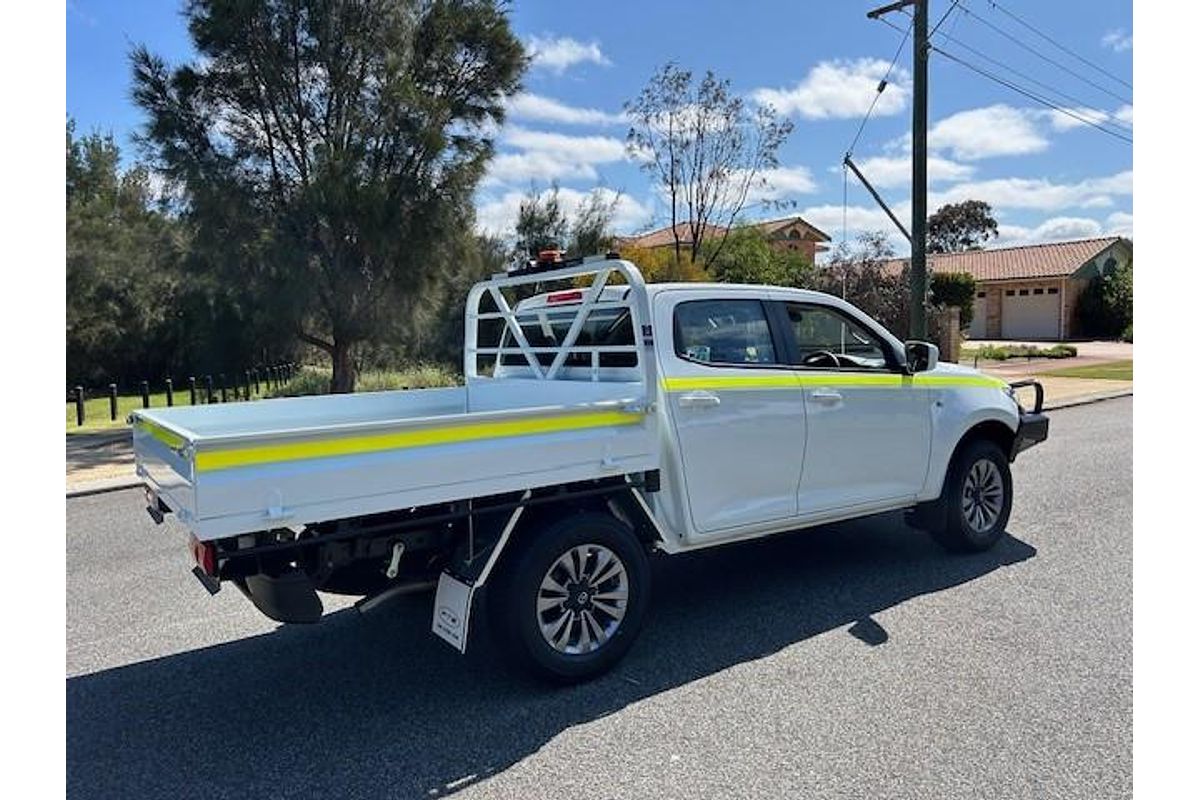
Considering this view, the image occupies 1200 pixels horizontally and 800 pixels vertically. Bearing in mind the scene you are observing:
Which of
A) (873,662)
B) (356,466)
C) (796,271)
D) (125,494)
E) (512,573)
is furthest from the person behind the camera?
(796,271)

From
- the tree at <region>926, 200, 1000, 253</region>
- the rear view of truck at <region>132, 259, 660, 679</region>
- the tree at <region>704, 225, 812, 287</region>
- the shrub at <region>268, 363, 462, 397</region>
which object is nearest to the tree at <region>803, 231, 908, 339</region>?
the tree at <region>704, 225, 812, 287</region>

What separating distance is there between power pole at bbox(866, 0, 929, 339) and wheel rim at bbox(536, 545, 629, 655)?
1205 cm

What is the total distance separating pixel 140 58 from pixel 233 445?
49.4 ft

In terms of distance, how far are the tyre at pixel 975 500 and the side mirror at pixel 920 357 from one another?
78 cm

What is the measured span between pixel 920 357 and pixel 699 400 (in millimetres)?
2030

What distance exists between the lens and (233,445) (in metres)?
3.11

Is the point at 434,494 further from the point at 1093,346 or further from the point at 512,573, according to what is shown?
the point at 1093,346

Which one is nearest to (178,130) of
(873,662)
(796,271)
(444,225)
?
(444,225)

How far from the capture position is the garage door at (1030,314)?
41750 millimetres

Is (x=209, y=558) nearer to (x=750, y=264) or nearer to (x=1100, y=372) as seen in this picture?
(x=1100, y=372)

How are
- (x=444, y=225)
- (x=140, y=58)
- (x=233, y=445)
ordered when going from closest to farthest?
(x=233, y=445)
(x=140, y=58)
(x=444, y=225)

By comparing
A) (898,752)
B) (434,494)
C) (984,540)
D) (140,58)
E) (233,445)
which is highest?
(140,58)

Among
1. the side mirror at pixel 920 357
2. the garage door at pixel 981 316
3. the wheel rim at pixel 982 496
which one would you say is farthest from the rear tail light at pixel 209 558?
the garage door at pixel 981 316

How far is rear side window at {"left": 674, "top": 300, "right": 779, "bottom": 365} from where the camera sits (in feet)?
15.3
